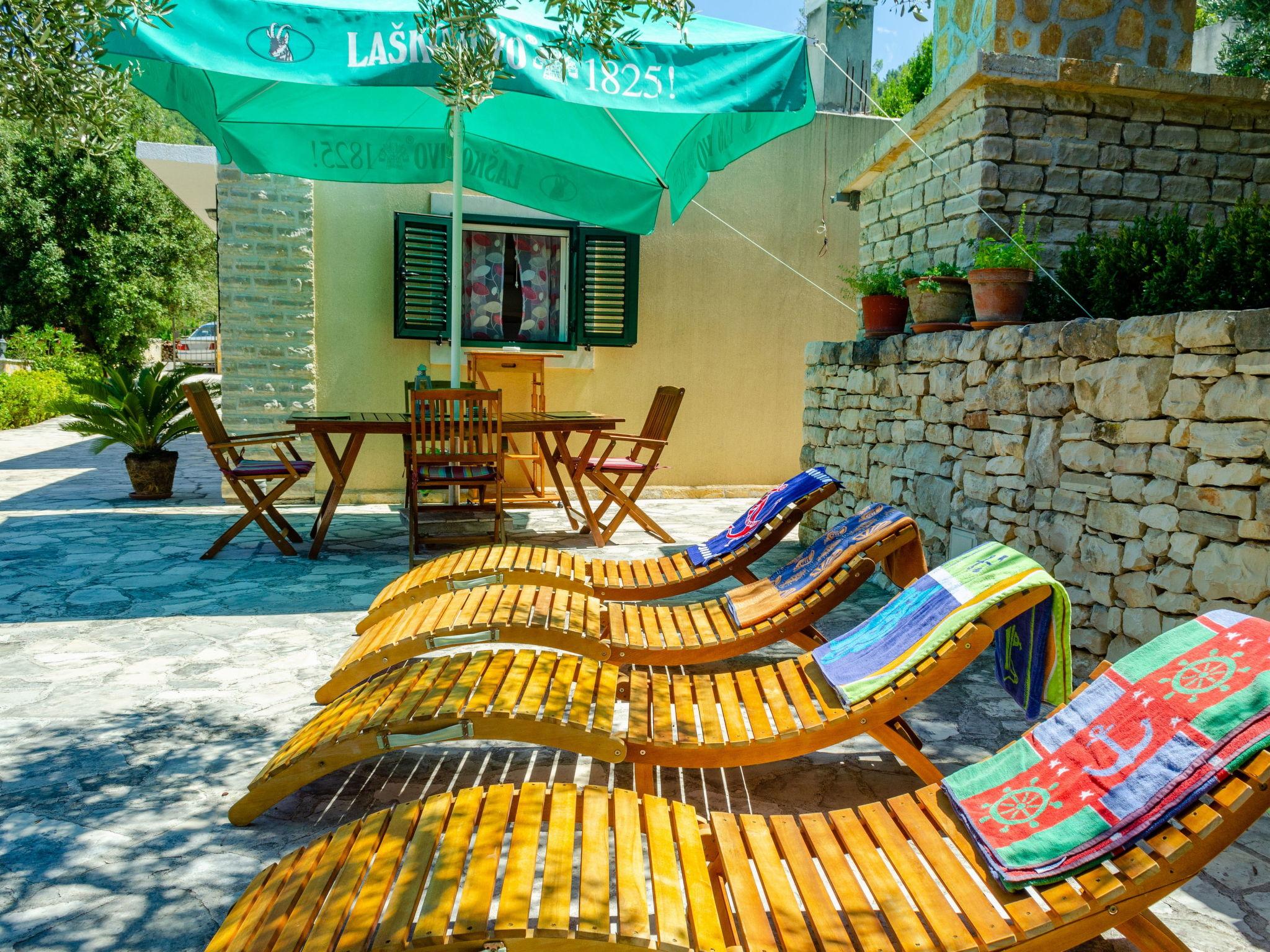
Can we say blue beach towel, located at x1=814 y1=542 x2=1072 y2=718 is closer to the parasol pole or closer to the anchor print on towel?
the anchor print on towel

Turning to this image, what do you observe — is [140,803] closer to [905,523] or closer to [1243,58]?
[905,523]

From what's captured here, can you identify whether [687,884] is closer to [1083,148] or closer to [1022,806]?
[1022,806]

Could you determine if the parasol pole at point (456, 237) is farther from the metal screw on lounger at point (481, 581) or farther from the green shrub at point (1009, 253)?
the green shrub at point (1009, 253)

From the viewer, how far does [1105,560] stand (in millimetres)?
3725

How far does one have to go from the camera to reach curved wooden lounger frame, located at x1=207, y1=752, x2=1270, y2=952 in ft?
5.35

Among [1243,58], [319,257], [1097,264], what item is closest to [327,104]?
[319,257]

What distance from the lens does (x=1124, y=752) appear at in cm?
187

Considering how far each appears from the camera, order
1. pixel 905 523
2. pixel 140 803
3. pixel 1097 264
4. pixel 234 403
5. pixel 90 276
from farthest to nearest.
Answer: pixel 90 276 < pixel 234 403 < pixel 1097 264 < pixel 905 523 < pixel 140 803

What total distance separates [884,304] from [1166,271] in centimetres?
186

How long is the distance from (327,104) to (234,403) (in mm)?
2694

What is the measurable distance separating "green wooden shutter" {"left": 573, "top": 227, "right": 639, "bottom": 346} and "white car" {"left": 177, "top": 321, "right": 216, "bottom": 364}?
20320 mm

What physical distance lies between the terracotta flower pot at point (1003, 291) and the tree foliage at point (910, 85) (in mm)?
9098

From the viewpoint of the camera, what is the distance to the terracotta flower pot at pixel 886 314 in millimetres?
5902

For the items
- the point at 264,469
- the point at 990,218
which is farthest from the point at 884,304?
the point at 264,469
